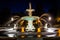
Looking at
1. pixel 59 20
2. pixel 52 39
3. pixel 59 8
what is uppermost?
pixel 59 8

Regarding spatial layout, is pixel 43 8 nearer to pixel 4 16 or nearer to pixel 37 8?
pixel 37 8

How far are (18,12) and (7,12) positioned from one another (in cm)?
186

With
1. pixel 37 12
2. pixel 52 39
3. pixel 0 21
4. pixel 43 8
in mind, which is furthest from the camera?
pixel 43 8

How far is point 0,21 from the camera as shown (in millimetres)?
25500

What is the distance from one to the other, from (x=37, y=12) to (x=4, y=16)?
4740 millimetres

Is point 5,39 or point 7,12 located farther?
point 7,12

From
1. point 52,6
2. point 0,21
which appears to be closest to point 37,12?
point 52,6

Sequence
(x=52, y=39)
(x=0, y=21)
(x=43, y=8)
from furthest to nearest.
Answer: (x=43, y=8)
(x=0, y=21)
(x=52, y=39)

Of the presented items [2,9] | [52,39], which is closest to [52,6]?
[2,9]

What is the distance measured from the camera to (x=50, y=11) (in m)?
28.8

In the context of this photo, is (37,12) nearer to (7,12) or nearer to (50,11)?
(50,11)

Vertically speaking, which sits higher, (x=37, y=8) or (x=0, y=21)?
(x=37, y=8)

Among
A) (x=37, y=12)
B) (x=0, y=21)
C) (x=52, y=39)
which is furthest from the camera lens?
(x=37, y=12)

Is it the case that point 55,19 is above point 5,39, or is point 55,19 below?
above
